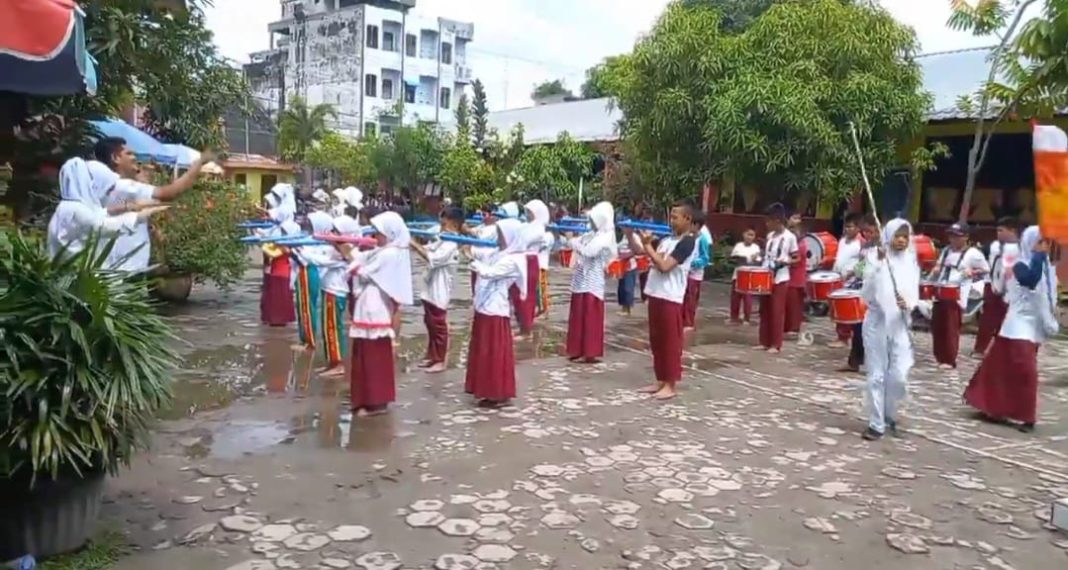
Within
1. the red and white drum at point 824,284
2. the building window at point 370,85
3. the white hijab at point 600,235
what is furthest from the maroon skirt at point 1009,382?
the building window at point 370,85

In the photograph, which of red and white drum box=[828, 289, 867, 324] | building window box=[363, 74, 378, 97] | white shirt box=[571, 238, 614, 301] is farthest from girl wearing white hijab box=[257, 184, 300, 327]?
building window box=[363, 74, 378, 97]

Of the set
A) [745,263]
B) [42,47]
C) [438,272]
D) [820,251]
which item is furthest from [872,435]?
[820,251]

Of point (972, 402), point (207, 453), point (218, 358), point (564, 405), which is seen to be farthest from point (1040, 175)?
point (218, 358)

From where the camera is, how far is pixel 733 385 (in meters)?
8.32

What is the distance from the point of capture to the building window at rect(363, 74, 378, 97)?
5409 cm

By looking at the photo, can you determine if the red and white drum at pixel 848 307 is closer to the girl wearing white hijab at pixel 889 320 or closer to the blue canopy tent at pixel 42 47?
the girl wearing white hijab at pixel 889 320

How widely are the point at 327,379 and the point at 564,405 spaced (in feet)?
7.09

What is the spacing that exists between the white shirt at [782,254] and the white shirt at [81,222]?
7118 mm

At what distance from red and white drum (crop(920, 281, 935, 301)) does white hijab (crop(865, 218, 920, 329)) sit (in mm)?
3312

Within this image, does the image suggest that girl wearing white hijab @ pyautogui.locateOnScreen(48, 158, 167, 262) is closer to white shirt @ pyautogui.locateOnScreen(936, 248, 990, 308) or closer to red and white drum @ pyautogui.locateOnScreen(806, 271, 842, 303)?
red and white drum @ pyautogui.locateOnScreen(806, 271, 842, 303)

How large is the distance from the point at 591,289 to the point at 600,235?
21.4 inches

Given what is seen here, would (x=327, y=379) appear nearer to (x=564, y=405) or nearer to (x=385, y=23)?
(x=564, y=405)

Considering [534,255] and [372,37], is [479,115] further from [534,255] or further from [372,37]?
[372,37]

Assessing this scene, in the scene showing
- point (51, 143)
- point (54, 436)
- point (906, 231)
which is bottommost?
point (54, 436)
